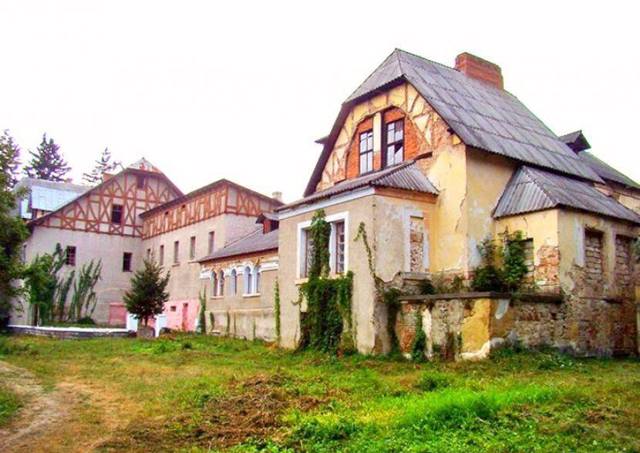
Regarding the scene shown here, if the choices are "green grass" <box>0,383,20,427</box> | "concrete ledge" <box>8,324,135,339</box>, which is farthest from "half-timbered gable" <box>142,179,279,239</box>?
"green grass" <box>0,383,20,427</box>

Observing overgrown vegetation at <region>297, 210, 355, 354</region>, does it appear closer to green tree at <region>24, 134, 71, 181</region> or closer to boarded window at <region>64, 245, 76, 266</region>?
boarded window at <region>64, 245, 76, 266</region>

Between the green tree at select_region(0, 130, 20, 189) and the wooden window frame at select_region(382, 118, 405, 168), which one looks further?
the wooden window frame at select_region(382, 118, 405, 168)

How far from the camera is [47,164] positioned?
224 ft

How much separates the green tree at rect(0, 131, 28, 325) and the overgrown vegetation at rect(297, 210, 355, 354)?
329 inches

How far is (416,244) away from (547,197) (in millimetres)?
3930

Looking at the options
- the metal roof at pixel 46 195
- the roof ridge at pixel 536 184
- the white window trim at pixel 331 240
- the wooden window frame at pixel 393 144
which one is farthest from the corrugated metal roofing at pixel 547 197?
→ the metal roof at pixel 46 195

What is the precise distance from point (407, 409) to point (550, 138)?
1689 centimetres

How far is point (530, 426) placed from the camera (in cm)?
804

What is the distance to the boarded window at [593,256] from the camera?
17.8m

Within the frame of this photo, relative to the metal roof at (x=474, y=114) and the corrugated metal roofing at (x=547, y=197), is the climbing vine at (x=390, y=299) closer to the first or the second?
the corrugated metal roofing at (x=547, y=197)

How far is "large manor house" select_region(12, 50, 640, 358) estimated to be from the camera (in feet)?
54.3

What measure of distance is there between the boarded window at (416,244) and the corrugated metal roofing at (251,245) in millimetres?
9416

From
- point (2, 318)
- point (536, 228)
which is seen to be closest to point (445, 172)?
point (536, 228)

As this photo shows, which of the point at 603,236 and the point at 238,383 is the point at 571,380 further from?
the point at 603,236
